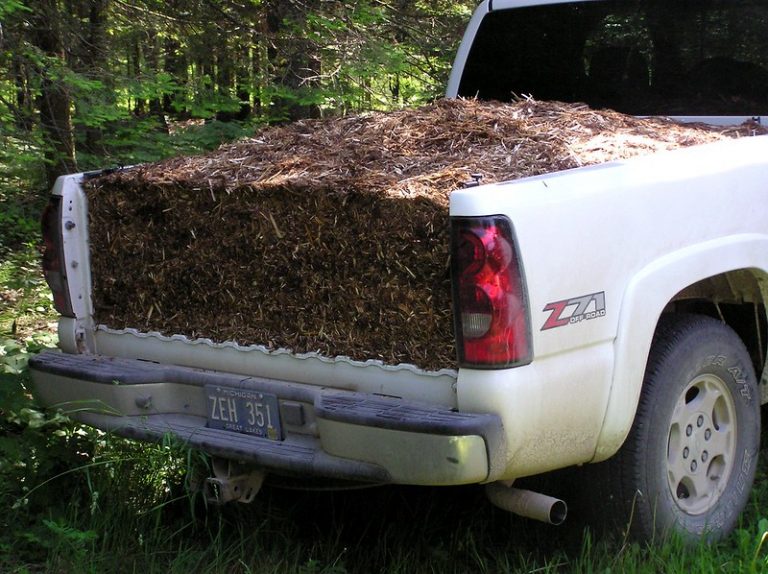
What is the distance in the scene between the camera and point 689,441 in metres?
3.58

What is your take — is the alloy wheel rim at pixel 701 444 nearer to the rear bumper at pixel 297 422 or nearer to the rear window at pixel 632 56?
the rear bumper at pixel 297 422

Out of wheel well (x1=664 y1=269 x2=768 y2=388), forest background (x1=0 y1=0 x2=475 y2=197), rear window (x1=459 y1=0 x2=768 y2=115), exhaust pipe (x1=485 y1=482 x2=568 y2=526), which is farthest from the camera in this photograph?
forest background (x1=0 y1=0 x2=475 y2=197)

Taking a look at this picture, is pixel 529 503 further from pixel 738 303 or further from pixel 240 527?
pixel 738 303

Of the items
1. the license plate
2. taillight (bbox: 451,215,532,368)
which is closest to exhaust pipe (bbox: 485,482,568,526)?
taillight (bbox: 451,215,532,368)

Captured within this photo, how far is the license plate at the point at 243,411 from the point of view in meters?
3.30

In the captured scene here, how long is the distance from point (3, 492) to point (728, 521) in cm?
301

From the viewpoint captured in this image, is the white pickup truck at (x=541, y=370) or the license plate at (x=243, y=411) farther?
the license plate at (x=243, y=411)

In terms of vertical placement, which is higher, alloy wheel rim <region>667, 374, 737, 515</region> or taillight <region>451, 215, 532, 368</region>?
taillight <region>451, 215, 532, 368</region>

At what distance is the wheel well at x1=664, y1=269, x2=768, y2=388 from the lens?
3.77 m

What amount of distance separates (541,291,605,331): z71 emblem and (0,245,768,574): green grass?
886mm

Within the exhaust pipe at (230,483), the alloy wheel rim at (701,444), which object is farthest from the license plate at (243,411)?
the alloy wheel rim at (701,444)

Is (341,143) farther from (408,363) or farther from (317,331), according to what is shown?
(408,363)

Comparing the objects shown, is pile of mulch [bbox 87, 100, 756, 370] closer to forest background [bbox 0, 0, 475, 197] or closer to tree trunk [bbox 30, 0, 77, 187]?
forest background [bbox 0, 0, 475, 197]

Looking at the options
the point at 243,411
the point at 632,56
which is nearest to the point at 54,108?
the point at 632,56
